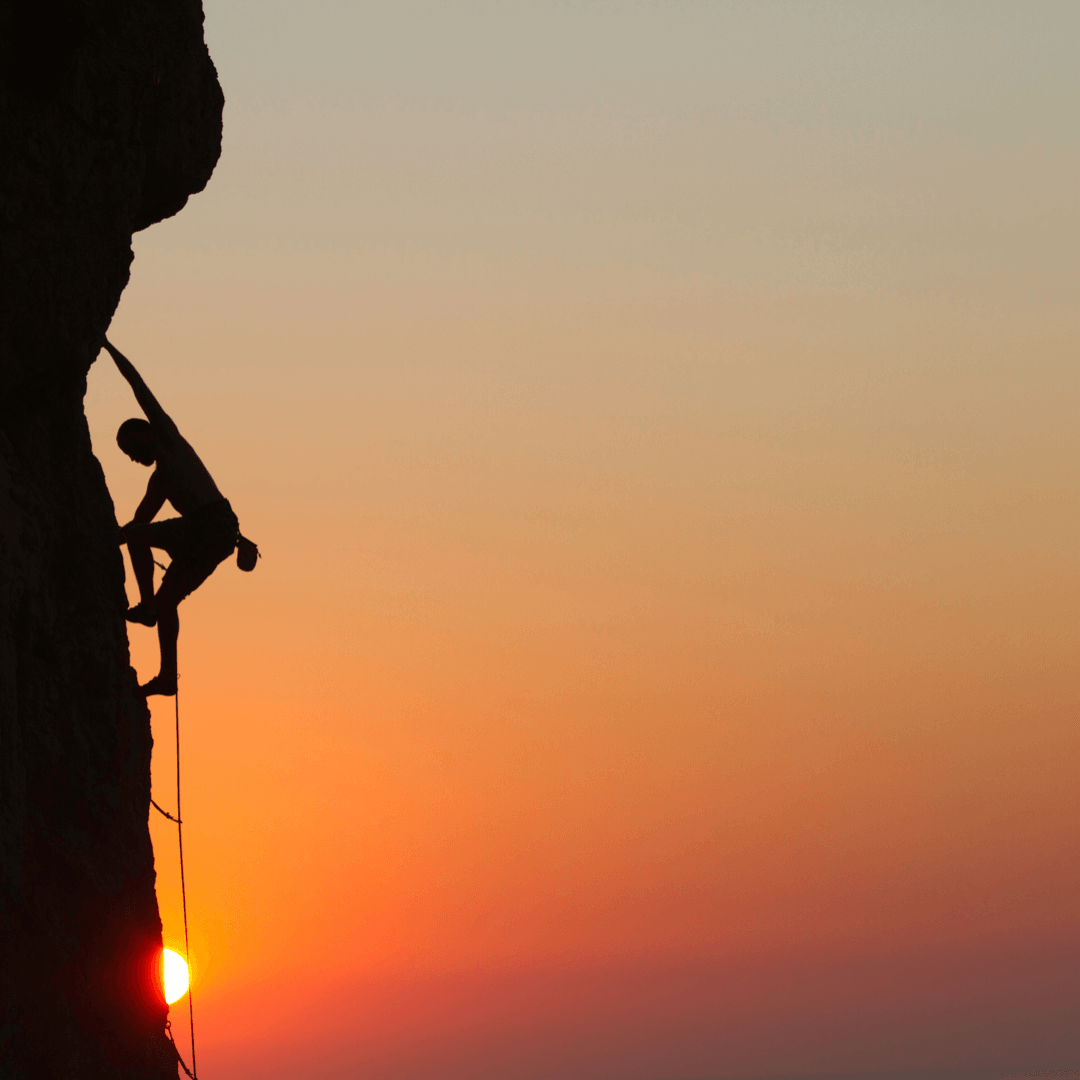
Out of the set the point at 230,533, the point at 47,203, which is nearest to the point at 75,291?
the point at 47,203

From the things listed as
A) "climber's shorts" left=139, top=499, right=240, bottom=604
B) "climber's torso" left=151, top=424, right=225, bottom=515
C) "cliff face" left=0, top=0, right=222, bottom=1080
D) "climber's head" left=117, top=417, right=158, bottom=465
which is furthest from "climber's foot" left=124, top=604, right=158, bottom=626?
"climber's head" left=117, top=417, right=158, bottom=465

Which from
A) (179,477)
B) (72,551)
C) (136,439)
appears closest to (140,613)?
(72,551)

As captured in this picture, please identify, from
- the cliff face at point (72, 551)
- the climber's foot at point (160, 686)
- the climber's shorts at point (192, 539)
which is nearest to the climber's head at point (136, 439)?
the cliff face at point (72, 551)

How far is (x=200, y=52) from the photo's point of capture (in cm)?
1073

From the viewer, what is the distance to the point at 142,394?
10.4m

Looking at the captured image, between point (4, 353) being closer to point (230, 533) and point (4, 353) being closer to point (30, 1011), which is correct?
point (230, 533)

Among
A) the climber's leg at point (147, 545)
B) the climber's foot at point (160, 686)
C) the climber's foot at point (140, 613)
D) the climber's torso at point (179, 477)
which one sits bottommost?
the climber's foot at point (160, 686)

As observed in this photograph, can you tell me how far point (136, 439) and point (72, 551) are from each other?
1.12 metres

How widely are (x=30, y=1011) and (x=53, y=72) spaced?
589 centimetres

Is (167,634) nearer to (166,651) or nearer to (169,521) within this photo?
(166,651)

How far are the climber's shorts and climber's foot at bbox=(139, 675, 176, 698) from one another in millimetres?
653

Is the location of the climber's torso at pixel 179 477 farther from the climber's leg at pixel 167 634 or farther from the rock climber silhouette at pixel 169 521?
the climber's leg at pixel 167 634

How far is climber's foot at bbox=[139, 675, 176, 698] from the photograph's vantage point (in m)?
10.6

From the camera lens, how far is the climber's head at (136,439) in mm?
10484
